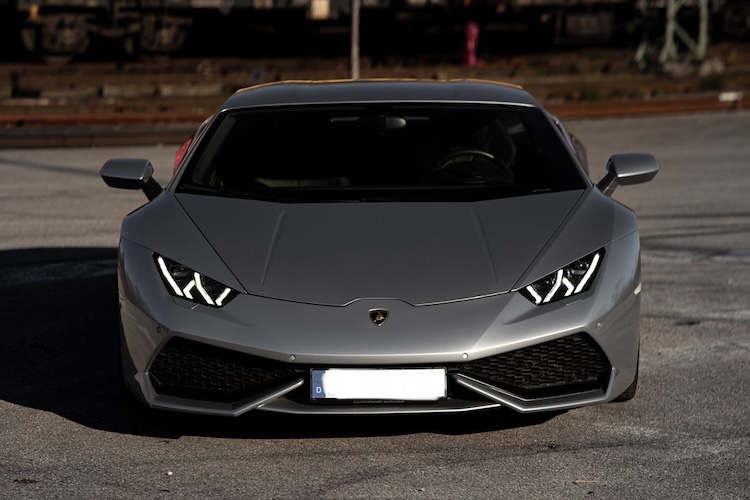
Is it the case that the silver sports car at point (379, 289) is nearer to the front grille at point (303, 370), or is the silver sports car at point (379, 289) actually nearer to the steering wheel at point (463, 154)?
the front grille at point (303, 370)

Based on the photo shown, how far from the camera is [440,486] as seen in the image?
4.28 meters

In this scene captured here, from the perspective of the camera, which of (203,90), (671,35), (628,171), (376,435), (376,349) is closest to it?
(376,349)

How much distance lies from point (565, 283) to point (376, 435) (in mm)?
881

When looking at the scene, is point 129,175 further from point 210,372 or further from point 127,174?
point 210,372

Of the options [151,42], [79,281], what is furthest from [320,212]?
[151,42]

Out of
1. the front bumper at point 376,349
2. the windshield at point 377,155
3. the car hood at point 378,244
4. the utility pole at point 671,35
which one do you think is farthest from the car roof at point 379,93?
the utility pole at point 671,35

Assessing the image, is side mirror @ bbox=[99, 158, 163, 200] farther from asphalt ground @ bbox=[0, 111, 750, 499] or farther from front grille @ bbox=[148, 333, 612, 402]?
front grille @ bbox=[148, 333, 612, 402]

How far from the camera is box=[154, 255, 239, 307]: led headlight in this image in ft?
15.3

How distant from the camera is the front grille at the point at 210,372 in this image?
4535mm

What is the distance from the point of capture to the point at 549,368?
4.62 meters

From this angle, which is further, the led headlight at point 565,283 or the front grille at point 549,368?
the led headlight at point 565,283

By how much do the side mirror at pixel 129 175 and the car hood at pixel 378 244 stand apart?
0.39 metres

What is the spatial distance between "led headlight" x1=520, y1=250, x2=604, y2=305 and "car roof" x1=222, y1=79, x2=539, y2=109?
1.44 m

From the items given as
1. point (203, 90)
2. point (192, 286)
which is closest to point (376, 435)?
point (192, 286)
